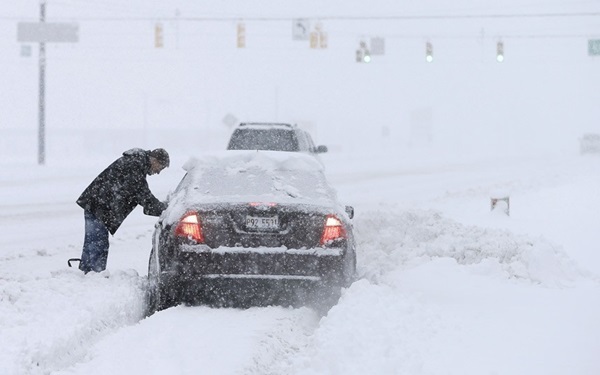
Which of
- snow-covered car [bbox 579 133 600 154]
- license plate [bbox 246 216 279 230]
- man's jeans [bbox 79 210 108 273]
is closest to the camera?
license plate [bbox 246 216 279 230]

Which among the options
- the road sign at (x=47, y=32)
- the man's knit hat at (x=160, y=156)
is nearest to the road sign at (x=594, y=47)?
the road sign at (x=47, y=32)

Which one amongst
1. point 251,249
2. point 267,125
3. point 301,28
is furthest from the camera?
point 301,28

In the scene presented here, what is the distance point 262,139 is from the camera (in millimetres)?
16938

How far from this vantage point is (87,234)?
8.91m

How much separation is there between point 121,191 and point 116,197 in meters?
0.09

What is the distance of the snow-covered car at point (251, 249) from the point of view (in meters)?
7.28

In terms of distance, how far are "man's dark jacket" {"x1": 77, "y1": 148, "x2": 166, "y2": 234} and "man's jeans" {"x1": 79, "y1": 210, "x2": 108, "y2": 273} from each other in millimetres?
80

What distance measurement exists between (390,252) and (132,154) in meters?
4.14

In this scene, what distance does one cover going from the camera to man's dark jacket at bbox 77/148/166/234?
8688mm

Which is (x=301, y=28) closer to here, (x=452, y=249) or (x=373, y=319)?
(x=452, y=249)

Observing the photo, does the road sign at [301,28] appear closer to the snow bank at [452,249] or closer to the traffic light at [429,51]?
the traffic light at [429,51]

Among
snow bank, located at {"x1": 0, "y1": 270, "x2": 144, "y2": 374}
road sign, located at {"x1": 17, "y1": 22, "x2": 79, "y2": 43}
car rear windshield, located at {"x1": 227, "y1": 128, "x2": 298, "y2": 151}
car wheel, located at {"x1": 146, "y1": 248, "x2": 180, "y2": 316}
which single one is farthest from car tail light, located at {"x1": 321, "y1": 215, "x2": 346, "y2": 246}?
road sign, located at {"x1": 17, "y1": 22, "x2": 79, "y2": 43}

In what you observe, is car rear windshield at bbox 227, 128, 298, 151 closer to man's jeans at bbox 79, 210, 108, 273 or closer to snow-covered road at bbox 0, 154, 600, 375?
snow-covered road at bbox 0, 154, 600, 375

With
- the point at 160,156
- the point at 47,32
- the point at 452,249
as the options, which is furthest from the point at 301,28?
the point at 160,156
